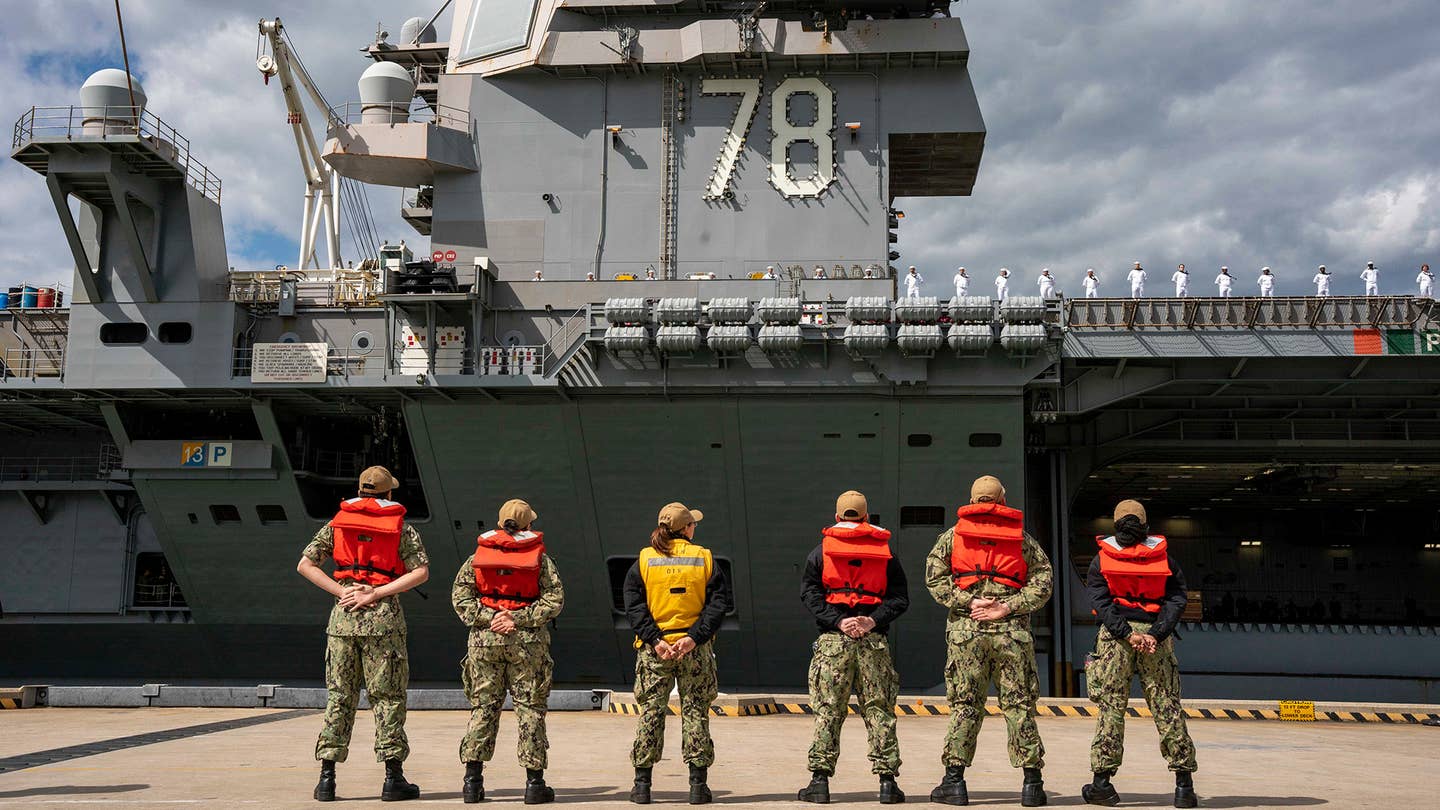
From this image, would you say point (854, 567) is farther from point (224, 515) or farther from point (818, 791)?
point (224, 515)

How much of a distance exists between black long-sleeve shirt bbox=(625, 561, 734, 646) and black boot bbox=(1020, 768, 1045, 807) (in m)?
2.15

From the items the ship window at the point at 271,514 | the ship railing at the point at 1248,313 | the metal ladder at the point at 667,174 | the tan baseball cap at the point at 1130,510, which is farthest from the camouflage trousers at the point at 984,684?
the ship window at the point at 271,514

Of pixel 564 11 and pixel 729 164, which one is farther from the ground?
pixel 564 11

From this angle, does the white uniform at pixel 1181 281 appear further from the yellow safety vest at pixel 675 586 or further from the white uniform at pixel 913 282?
the yellow safety vest at pixel 675 586

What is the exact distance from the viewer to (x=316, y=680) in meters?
22.6

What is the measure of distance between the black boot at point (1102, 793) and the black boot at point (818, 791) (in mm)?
1703

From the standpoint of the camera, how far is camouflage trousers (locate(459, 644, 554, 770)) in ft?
24.3

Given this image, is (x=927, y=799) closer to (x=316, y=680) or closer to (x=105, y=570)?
(x=316, y=680)

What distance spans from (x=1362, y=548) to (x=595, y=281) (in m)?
30.7

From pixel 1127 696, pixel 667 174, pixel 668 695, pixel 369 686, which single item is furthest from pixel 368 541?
pixel 667 174

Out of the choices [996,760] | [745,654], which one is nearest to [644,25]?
[745,654]

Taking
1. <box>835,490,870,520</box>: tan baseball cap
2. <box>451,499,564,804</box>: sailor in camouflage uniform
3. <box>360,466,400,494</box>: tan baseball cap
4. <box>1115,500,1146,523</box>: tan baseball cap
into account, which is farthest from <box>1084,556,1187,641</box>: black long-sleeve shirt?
A: <box>360,466,400,494</box>: tan baseball cap

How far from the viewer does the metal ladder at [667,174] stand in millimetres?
21656

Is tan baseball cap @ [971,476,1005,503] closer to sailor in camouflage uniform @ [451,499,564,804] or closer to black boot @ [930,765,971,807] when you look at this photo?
black boot @ [930,765,971,807]
